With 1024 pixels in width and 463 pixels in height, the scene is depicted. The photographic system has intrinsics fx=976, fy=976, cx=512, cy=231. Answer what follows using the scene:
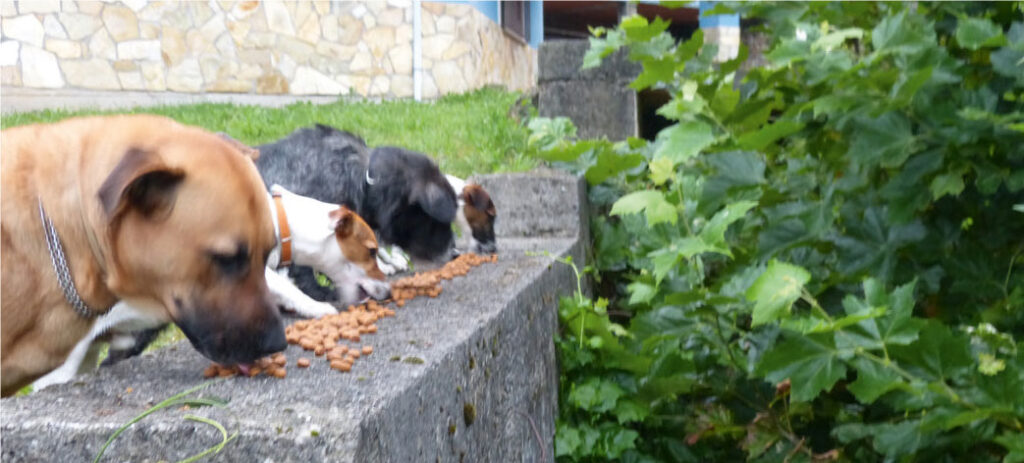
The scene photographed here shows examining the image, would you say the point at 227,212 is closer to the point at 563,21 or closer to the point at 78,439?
the point at 78,439

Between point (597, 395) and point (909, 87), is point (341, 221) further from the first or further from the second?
point (909, 87)

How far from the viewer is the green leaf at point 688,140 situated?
2500 millimetres

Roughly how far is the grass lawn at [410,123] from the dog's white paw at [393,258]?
3.93ft

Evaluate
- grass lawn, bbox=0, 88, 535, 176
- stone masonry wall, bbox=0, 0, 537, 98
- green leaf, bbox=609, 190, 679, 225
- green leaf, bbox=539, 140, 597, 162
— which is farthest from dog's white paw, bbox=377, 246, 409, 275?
stone masonry wall, bbox=0, 0, 537, 98

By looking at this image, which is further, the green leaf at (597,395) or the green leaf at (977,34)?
the green leaf at (597,395)

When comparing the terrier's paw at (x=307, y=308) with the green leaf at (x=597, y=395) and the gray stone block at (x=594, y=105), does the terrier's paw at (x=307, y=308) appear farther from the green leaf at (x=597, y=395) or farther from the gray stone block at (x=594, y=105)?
the gray stone block at (x=594, y=105)

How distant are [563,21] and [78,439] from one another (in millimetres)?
18961

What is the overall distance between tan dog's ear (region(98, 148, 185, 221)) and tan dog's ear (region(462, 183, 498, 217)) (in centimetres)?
281

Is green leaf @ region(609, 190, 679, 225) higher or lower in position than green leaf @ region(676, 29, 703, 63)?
lower

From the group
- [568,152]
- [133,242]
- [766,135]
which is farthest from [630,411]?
[133,242]

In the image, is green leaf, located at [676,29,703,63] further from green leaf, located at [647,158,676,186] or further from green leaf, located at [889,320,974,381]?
green leaf, located at [889,320,974,381]

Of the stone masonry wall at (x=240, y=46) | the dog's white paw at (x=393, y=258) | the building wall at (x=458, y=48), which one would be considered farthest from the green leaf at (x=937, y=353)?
the building wall at (x=458, y=48)

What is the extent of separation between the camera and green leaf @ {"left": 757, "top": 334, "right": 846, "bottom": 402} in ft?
6.75

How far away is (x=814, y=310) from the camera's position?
238 cm
